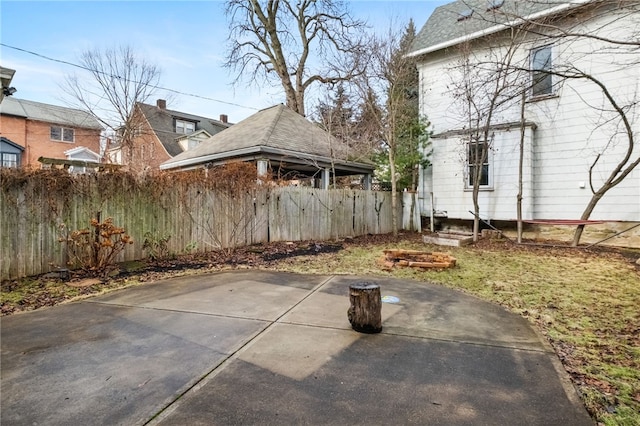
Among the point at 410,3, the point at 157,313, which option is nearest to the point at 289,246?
the point at 157,313

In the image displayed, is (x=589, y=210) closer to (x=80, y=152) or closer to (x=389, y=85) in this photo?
(x=389, y=85)

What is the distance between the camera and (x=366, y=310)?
3.21 metres

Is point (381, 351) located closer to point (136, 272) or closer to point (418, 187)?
point (136, 272)

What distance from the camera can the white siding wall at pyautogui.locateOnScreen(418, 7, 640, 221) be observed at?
8141mm

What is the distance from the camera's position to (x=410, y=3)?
33.8ft

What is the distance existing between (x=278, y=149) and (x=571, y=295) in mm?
7743

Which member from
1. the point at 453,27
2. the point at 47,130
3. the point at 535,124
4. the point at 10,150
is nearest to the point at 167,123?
the point at 47,130

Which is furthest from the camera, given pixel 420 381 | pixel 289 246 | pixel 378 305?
pixel 289 246

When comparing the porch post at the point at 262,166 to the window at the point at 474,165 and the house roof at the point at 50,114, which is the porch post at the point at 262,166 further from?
the house roof at the point at 50,114

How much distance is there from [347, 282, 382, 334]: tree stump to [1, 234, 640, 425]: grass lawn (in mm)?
1578

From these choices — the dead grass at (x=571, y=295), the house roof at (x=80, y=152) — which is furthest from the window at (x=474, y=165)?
the house roof at (x=80, y=152)

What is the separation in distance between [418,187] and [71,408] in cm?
1133

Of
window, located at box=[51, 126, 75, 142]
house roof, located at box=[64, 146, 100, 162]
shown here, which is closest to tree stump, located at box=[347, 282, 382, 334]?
house roof, located at box=[64, 146, 100, 162]

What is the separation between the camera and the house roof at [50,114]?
74.4 feet
